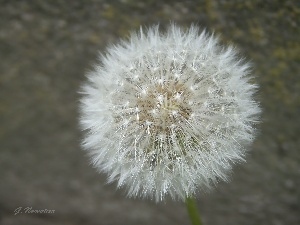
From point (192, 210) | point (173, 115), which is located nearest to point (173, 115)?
point (173, 115)

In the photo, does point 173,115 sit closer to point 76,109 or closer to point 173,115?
point 173,115

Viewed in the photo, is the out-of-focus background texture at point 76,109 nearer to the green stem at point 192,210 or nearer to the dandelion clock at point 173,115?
the dandelion clock at point 173,115

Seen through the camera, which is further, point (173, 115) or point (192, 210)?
point (192, 210)

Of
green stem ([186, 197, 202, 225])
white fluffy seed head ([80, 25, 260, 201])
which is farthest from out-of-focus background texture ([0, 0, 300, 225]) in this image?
green stem ([186, 197, 202, 225])

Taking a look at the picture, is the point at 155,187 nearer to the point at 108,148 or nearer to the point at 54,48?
the point at 108,148

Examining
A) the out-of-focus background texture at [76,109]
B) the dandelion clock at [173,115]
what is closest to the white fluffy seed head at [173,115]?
the dandelion clock at [173,115]

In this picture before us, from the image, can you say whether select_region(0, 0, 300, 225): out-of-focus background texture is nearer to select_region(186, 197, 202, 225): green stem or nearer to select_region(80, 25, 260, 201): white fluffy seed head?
select_region(80, 25, 260, 201): white fluffy seed head

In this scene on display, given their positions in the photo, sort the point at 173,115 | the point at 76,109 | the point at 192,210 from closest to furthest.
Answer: the point at 173,115, the point at 192,210, the point at 76,109
